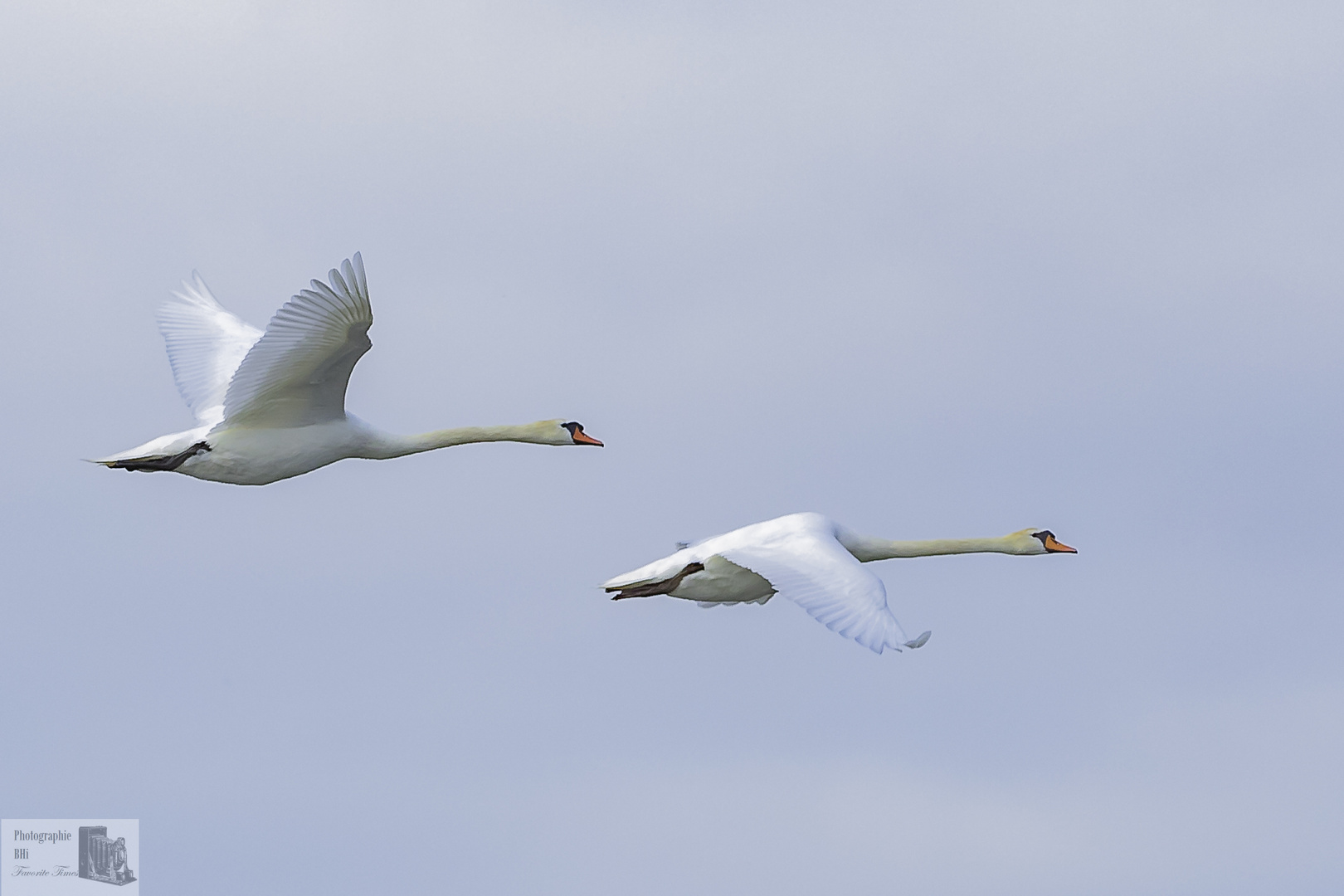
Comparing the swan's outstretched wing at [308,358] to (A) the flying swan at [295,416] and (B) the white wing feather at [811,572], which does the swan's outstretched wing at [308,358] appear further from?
(B) the white wing feather at [811,572]

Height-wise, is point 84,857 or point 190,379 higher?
point 190,379

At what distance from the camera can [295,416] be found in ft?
77.7

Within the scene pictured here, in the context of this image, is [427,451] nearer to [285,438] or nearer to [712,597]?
[285,438]

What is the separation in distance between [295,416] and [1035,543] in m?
8.20

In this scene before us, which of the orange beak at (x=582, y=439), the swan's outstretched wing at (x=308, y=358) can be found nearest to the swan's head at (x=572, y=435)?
the orange beak at (x=582, y=439)

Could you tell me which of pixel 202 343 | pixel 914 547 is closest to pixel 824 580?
pixel 914 547

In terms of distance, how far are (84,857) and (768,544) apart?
10.0m

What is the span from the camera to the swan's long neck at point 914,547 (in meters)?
22.8

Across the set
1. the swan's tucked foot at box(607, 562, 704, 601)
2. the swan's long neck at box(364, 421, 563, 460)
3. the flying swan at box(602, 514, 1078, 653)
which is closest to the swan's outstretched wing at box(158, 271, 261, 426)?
the swan's long neck at box(364, 421, 563, 460)

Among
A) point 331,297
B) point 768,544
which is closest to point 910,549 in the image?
point 768,544

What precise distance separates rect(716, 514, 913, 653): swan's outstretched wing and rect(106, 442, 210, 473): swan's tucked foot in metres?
6.20

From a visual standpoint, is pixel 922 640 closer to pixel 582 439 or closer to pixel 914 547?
pixel 914 547

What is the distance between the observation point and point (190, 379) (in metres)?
26.6

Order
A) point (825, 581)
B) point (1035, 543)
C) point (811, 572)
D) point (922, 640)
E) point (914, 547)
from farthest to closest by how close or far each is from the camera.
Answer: point (1035, 543), point (914, 547), point (811, 572), point (825, 581), point (922, 640)
